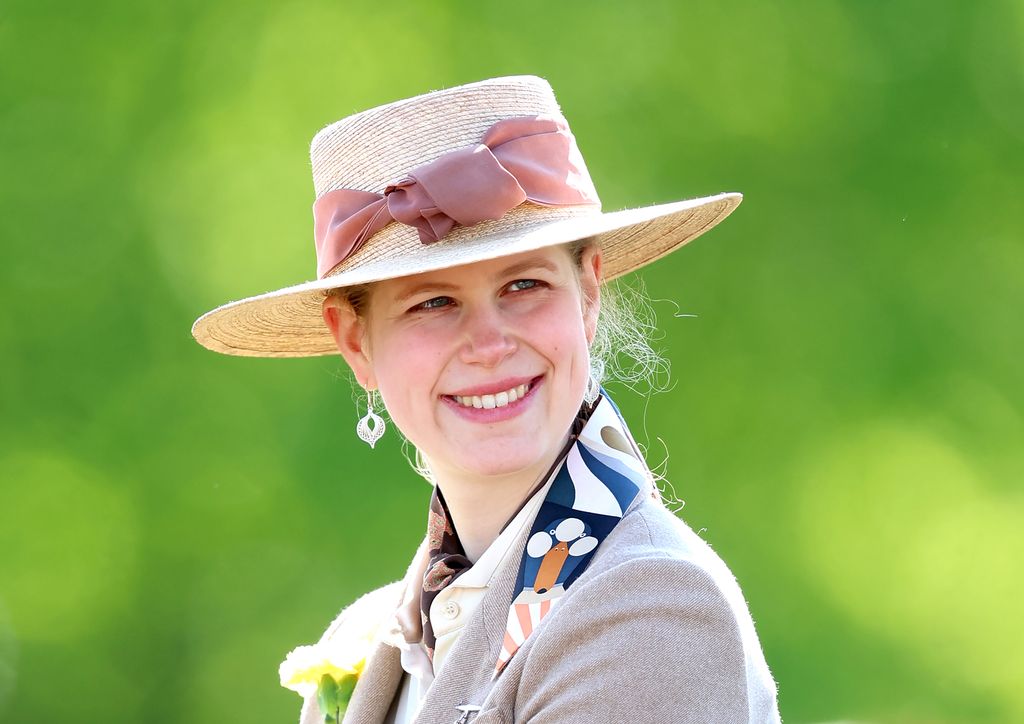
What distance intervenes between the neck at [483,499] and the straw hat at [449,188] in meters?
0.39

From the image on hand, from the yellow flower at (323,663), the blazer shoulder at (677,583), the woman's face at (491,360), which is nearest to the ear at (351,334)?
the woman's face at (491,360)

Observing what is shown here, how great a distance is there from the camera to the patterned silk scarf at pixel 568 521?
1.91 m

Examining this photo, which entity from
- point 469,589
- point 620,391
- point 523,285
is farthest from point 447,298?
point 620,391

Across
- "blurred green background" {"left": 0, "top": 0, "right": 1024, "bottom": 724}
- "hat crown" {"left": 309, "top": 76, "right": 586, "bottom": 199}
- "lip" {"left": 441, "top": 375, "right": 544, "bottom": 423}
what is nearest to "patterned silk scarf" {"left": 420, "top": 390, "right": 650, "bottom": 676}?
"lip" {"left": 441, "top": 375, "right": 544, "bottom": 423}

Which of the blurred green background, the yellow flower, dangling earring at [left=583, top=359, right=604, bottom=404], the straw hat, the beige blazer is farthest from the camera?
the blurred green background

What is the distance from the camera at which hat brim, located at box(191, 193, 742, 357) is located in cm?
201

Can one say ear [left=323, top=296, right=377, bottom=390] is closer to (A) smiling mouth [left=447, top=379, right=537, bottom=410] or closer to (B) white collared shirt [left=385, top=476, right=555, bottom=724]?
(A) smiling mouth [left=447, top=379, right=537, bottom=410]

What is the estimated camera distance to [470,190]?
2.04 metres

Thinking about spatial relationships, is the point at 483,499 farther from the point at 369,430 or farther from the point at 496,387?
the point at 369,430

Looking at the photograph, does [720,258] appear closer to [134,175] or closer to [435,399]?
[134,175]

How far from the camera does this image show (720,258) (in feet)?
16.9

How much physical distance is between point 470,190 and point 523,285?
0.19 m

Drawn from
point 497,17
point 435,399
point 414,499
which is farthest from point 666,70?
point 435,399

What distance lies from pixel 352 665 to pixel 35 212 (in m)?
3.28
